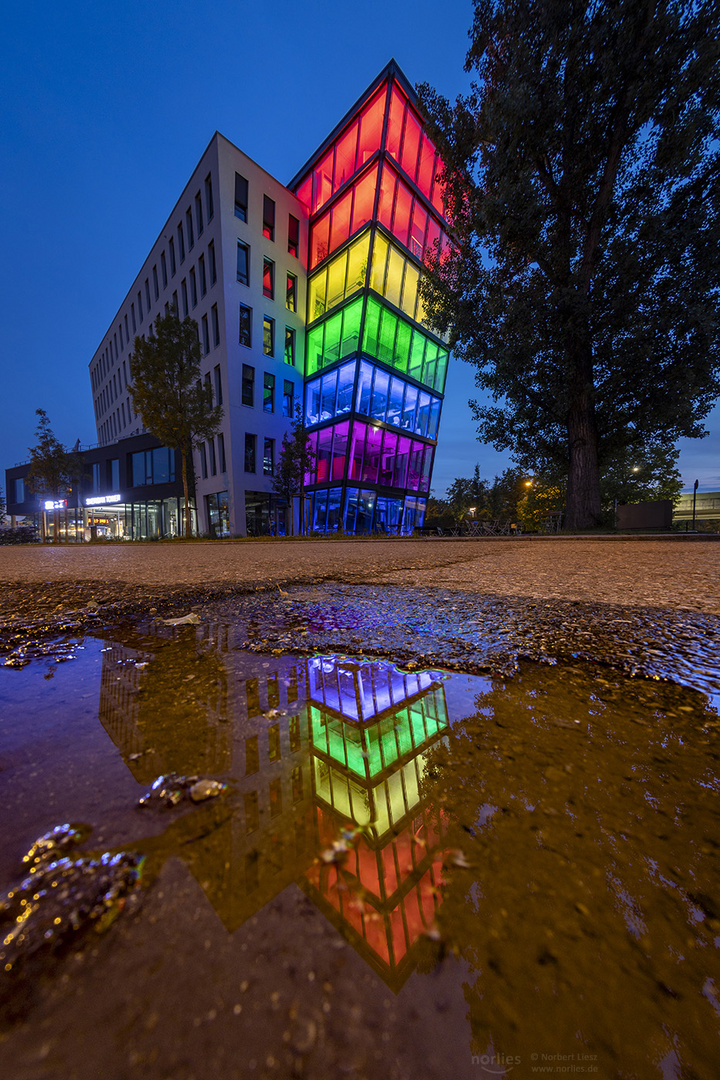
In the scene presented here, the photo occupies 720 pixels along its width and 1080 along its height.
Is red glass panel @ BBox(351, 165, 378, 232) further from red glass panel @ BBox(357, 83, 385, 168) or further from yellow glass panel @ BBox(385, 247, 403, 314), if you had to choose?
yellow glass panel @ BBox(385, 247, 403, 314)

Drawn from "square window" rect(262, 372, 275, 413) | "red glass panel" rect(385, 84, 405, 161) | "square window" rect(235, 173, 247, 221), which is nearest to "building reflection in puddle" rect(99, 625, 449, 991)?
"square window" rect(262, 372, 275, 413)

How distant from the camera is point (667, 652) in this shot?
3.91ft

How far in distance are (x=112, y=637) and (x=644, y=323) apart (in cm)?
1188

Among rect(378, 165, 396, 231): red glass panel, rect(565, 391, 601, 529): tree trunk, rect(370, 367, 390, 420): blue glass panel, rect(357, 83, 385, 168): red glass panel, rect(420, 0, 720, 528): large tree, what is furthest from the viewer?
rect(370, 367, 390, 420): blue glass panel

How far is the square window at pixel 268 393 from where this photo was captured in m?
21.7

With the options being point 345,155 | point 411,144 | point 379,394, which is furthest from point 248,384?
point 411,144

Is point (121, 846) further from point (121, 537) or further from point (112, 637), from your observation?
point (121, 537)

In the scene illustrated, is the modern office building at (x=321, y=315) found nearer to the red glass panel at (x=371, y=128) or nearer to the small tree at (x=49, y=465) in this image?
the red glass panel at (x=371, y=128)

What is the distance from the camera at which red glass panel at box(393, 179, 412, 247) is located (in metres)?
20.9

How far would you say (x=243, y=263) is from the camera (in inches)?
815

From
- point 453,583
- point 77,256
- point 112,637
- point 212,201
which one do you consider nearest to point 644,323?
point 453,583

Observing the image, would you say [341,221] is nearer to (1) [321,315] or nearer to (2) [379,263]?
(2) [379,263]

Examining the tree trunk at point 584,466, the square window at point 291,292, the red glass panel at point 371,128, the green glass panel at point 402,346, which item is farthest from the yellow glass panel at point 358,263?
the tree trunk at point 584,466

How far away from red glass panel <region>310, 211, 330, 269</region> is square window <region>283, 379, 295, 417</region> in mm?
7564
